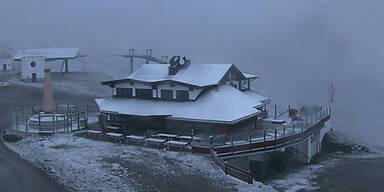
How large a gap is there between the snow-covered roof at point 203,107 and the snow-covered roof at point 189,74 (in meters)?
0.72

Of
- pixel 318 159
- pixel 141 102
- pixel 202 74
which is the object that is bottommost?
pixel 318 159

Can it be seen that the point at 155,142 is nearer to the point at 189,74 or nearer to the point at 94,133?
the point at 94,133

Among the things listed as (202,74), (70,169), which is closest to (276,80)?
(202,74)

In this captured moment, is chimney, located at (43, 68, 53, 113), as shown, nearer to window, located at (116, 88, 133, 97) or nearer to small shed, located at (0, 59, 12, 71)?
window, located at (116, 88, 133, 97)

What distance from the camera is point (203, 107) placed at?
2345 centimetres

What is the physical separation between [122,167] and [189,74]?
33.0 ft

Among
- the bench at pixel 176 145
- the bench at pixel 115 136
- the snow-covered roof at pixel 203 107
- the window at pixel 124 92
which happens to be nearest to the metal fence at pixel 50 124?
the snow-covered roof at pixel 203 107

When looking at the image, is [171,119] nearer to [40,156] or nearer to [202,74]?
[202,74]

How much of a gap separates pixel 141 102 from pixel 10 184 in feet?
37.4

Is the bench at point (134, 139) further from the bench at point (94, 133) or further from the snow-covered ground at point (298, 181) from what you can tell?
the snow-covered ground at point (298, 181)

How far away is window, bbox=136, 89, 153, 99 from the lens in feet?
84.8

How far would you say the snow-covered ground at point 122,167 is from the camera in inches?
616

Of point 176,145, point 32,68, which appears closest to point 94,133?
point 176,145

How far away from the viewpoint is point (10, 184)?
15.0 meters
